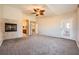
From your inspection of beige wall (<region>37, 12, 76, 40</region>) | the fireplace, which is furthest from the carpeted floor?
the fireplace

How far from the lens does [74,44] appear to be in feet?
9.39

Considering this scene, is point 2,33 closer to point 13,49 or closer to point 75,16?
point 13,49

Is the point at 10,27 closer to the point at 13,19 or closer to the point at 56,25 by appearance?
the point at 13,19

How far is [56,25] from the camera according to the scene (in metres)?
2.96

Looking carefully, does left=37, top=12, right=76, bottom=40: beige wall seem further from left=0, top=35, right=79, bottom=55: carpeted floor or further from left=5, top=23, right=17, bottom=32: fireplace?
left=5, top=23, right=17, bottom=32: fireplace

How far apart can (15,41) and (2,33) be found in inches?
18.5

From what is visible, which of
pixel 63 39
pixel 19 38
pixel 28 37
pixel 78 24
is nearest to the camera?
pixel 78 24

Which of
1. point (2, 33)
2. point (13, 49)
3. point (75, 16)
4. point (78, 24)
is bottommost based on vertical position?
point (13, 49)

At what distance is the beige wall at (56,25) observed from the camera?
9.24 feet

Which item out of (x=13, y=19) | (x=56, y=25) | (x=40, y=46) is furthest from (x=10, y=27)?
(x=56, y=25)

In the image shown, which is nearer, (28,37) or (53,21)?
(53,21)

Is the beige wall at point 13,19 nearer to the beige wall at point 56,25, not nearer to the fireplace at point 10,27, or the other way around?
the fireplace at point 10,27

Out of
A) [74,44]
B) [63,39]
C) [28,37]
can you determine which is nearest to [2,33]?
[28,37]

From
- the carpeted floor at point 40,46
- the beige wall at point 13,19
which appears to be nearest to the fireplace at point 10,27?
the beige wall at point 13,19
